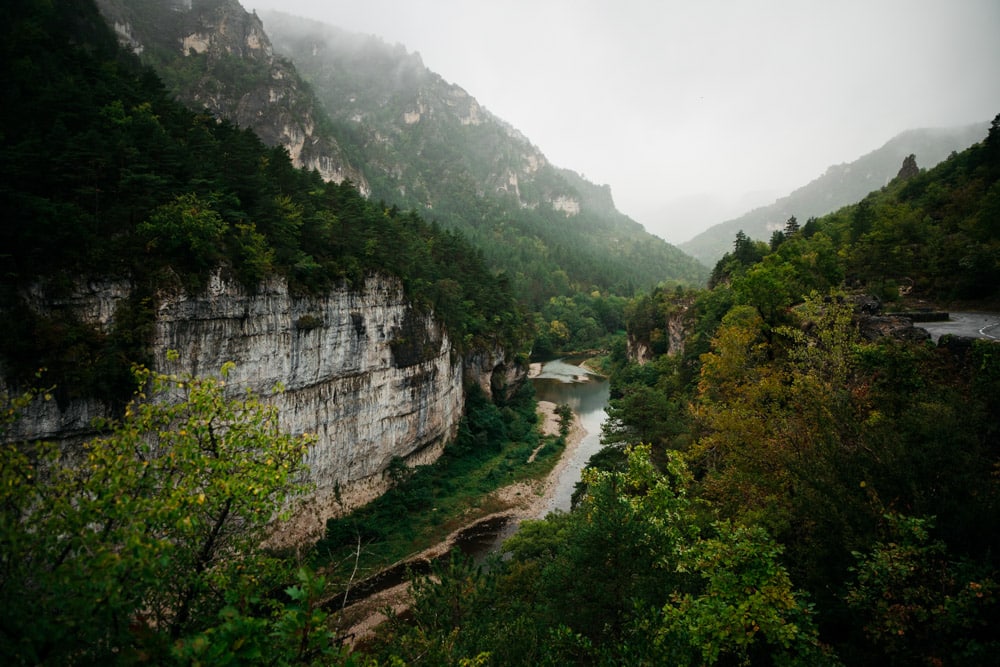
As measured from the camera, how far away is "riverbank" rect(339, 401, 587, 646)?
22031 mm

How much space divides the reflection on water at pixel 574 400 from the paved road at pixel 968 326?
919 inches

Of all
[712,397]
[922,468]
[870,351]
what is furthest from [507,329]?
[922,468]

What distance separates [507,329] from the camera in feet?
187

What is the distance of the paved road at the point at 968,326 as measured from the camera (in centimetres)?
1689

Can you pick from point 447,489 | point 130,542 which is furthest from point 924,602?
point 447,489

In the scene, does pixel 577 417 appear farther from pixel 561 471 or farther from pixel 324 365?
pixel 324 365

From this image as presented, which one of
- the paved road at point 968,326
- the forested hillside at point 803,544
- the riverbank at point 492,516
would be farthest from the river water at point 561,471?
the paved road at point 968,326

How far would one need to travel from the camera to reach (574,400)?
63719 millimetres

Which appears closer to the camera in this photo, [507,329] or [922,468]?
[922,468]

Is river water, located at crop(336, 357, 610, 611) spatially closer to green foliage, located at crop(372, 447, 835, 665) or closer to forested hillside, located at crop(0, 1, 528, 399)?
green foliage, located at crop(372, 447, 835, 665)

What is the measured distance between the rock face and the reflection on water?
39.8 ft

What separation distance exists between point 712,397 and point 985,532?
19164 mm

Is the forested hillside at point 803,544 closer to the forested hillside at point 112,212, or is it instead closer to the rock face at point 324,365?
the rock face at point 324,365

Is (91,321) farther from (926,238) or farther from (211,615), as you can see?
(926,238)
